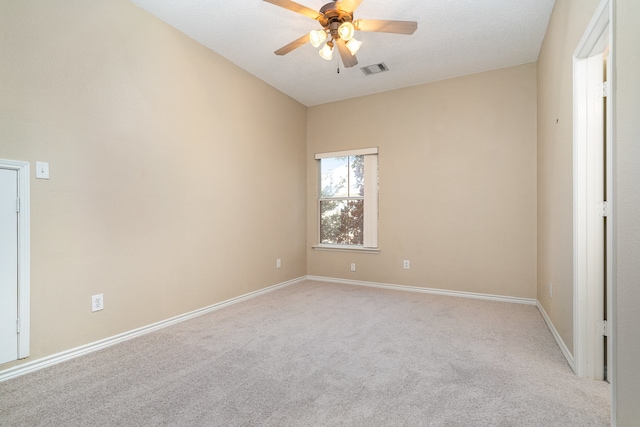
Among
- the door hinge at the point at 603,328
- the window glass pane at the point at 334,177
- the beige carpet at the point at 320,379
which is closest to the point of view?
the beige carpet at the point at 320,379

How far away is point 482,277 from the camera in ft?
13.3

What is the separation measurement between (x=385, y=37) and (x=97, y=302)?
3575 millimetres

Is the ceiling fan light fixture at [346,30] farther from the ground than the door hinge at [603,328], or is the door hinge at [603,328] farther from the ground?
the ceiling fan light fixture at [346,30]

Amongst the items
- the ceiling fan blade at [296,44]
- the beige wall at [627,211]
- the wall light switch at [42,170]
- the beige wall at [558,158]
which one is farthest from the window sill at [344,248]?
the wall light switch at [42,170]

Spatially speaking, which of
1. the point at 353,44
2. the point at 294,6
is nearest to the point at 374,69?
the point at 353,44

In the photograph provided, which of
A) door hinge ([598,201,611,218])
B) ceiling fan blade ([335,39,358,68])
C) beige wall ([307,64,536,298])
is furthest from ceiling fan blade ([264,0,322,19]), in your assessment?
beige wall ([307,64,536,298])

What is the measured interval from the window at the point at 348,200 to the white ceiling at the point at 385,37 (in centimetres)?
112

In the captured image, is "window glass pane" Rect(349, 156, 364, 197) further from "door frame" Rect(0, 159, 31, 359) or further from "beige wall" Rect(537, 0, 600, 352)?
"door frame" Rect(0, 159, 31, 359)

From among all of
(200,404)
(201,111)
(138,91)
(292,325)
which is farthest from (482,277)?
(138,91)

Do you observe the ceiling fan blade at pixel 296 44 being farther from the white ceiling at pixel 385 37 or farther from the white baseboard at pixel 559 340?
the white baseboard at pixel 559 340

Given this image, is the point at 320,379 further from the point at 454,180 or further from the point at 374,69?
the point at 374,69

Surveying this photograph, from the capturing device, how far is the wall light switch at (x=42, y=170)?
7.15 feet

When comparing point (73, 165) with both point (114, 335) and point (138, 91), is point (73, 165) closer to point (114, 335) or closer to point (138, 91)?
point (138, 91)

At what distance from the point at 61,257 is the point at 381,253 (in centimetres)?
367
